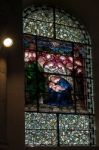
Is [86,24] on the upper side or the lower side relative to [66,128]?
upper

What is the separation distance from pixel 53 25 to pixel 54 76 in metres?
0.95

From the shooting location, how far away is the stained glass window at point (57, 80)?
8656 mm

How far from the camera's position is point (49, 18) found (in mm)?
9359

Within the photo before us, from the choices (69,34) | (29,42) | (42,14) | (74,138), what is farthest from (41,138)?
(42,14)

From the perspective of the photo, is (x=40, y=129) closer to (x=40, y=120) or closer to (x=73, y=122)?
(x=40, y=120)

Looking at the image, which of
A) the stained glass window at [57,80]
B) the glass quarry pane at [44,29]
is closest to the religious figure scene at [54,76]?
the stained glass window at [57,80]

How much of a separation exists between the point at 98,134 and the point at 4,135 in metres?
2.34

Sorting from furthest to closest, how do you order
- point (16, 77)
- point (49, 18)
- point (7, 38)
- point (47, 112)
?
point (49, 18)
point (47, 112)
point (16, 77)
point (7, 38)

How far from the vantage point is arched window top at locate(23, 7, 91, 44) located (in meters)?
9.03

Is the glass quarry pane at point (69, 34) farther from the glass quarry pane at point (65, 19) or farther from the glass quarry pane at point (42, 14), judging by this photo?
the glass quarry pane at point (42, 14)

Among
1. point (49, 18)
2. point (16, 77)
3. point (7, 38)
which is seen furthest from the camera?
point (49, 18)

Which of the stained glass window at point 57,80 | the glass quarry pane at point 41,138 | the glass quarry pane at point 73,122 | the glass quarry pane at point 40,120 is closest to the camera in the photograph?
the glass quarry pane at point 41,138

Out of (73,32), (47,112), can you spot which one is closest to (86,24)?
(73,32)

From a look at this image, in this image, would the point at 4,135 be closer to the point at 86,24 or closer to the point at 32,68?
the point at 32,68
